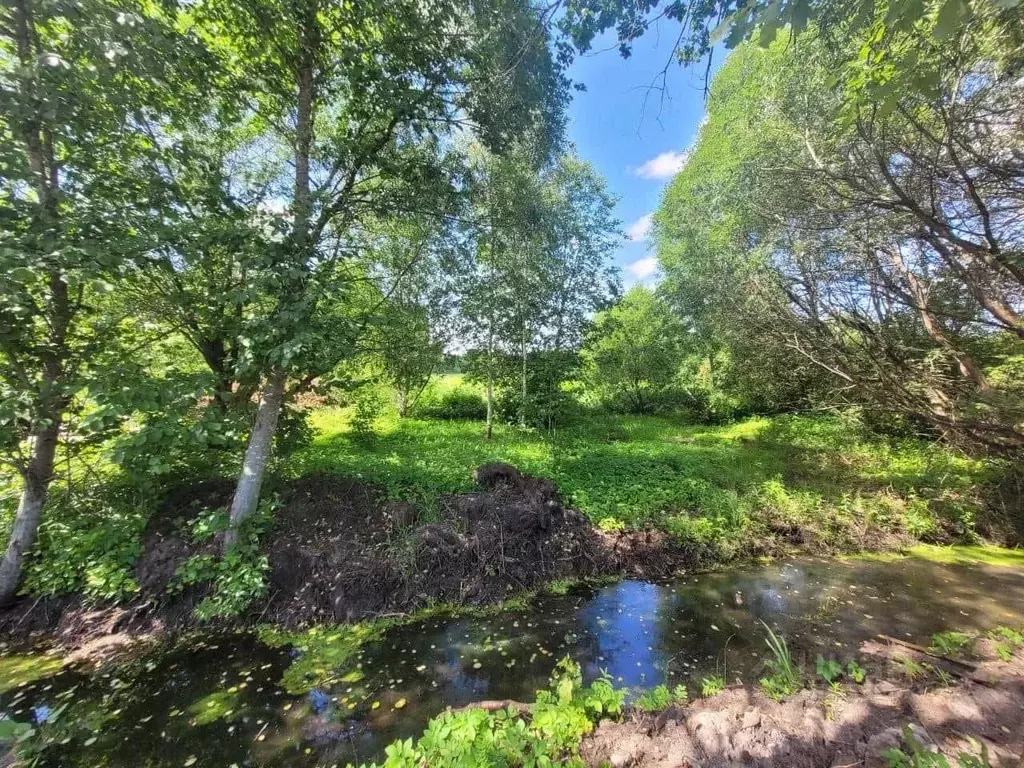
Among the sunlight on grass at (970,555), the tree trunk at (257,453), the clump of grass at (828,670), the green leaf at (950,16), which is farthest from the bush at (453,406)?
the green leaf at (950,16)

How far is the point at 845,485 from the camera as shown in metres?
7.81

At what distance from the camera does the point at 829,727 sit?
2.51 metres

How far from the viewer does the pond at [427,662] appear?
131 inches

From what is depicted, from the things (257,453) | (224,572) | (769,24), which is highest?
(769,24)

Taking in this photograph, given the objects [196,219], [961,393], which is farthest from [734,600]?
[196,219]

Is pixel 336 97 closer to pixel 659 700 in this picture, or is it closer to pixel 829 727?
pixel 659 700

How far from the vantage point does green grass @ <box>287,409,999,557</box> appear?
22.0 ft

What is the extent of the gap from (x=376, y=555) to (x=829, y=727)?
15.4 ft

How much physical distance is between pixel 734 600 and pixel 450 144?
10816 mm

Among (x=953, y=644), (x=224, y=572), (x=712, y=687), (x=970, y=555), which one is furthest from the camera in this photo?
(x=970, y=555)

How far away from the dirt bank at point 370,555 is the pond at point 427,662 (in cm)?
36

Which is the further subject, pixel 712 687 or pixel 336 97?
pixel 336 97

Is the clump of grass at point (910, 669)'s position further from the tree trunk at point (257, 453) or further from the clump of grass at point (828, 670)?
the tree trunk at point (257, 453)

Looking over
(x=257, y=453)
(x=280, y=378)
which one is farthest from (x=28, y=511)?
(x=280, y=378)
